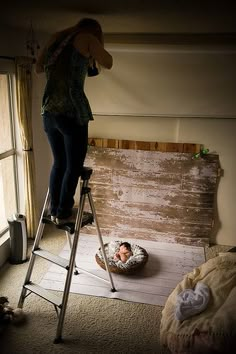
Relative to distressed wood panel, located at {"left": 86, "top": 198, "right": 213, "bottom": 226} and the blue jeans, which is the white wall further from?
the blue jeans

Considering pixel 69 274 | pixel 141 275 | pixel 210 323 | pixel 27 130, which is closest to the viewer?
pixel 210 323

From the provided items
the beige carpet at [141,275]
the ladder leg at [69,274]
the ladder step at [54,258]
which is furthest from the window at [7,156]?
the ladder leg at [69,274]

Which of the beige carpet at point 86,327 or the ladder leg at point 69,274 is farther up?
the ladder leg at point 69,274

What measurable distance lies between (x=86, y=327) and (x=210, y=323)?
95 cm

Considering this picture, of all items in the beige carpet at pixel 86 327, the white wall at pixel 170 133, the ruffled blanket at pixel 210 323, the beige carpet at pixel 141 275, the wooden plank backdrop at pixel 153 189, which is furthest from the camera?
the wooden plank backdrop at pixel 153 189

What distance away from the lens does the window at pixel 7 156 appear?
301 cm

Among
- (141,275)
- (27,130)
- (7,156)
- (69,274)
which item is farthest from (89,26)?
(141,275)

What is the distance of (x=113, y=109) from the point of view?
3205 mm

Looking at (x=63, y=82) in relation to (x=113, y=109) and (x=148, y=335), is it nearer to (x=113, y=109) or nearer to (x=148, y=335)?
(x=113, y=109)

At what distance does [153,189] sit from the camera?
11.0ft

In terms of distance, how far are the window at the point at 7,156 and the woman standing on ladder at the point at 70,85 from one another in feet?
3.88

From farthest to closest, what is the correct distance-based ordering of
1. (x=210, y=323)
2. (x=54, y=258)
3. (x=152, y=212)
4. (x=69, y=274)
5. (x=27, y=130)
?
1. (x=152, y=212)
2. (x=27, y=130)
3. (x=54, y=258)
4. (x=69, y=274)
5. (x=210, y=323)

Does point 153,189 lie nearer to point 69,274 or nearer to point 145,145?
point 145,145

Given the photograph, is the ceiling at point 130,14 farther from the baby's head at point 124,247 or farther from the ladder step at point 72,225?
the baby's head at point 124,247
